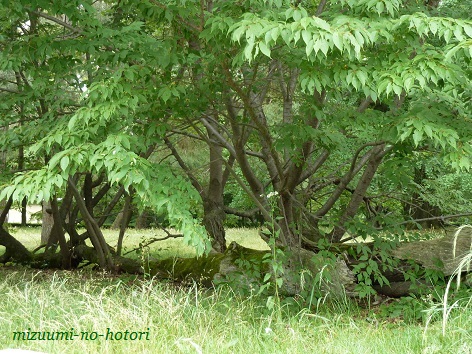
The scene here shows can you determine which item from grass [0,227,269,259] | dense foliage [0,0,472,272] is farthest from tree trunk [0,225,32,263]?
dense foliage [0,0,472,272]

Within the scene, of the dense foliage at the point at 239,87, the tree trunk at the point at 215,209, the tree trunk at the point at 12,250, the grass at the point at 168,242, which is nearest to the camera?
the dense foliage at the point at 239,87

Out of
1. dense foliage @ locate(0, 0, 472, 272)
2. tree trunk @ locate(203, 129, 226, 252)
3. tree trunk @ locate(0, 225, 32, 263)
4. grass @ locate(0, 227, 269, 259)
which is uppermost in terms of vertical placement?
dense foliage @ locate(0, 0, 472, 272)

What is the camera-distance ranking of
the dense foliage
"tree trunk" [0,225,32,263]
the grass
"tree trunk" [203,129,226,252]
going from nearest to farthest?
the dense foliage → "tree trunk" [203,129,226,252] → "tree trunk" [0,225,32,263] → the grass

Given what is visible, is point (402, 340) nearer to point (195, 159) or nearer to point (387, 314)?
point (387, 314)

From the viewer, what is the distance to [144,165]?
14.7 feet

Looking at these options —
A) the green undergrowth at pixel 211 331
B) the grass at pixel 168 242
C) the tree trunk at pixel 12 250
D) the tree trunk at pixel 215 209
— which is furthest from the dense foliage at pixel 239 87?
the grass at pixel 168 242

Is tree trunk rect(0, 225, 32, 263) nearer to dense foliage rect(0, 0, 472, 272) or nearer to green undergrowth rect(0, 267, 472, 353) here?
dense foliage rect(0, 0, 472, 272)

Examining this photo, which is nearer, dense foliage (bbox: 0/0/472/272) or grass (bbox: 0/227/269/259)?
dense foliage (bbox: 0/0/472/272)

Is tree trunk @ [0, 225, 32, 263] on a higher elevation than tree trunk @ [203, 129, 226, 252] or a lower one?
lower

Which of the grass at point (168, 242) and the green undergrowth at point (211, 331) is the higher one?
the green undergrowth at point (211, 331)

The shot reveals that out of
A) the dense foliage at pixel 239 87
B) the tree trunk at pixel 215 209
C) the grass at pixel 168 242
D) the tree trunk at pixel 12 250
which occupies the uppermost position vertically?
the dense foliage at pixel 239 87

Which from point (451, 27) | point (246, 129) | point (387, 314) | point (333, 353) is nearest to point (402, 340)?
point (333, 353)

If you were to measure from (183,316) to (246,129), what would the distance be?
257 centimetres

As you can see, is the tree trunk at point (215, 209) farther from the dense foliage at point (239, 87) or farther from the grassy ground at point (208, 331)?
the grassy ground at point (208, 331)
